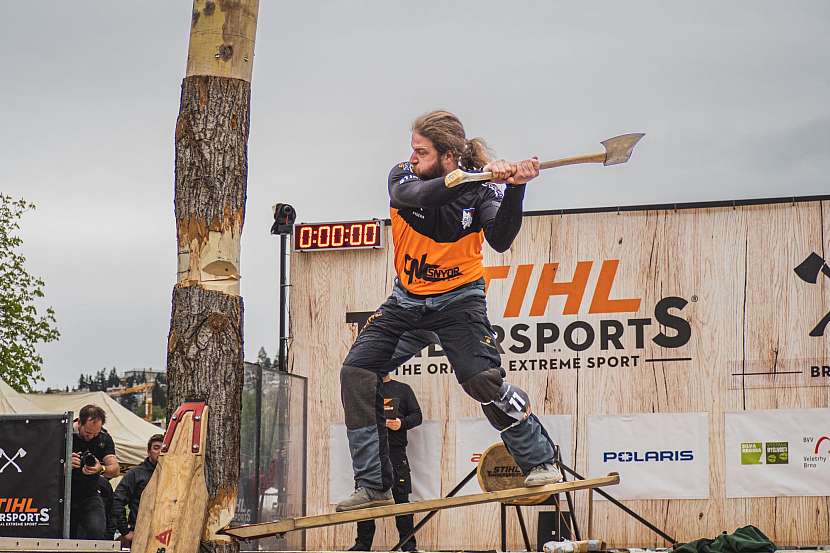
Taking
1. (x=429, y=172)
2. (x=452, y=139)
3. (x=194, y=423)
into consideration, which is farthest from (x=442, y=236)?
(x=194, y=423)

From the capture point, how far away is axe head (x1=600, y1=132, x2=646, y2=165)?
17.5ft

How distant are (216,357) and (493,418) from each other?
1.41m

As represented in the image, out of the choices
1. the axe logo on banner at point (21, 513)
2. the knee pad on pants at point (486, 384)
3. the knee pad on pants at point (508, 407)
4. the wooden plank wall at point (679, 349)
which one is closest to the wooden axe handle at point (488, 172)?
the knee pad on pants at point (486, 384)

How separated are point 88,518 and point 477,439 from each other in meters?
4.26

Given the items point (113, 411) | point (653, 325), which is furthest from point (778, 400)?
point (113, 411)

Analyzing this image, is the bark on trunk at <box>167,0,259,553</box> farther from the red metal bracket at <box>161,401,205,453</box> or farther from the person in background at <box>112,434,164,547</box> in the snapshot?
the person in background at <box>112,434,164,547</box>

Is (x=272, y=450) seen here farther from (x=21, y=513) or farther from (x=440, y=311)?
(x=440, y=311)

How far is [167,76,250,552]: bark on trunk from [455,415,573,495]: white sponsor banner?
5.94 meters

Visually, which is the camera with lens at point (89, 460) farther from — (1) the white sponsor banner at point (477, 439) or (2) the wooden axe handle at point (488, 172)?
(2) the wooden axe handle at point (488, 172)

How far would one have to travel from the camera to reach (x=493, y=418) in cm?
575

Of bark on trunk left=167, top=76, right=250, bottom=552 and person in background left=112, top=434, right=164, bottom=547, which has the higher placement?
bark on trunk left=167, top=76, right=250, bottom=552

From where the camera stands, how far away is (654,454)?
10.9m

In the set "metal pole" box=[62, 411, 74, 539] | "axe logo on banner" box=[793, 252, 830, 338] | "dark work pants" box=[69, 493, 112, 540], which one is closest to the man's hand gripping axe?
"metal pole" box=[62, 411, 74, 539]

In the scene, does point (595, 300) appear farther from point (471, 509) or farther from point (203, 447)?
point (203, 447)
